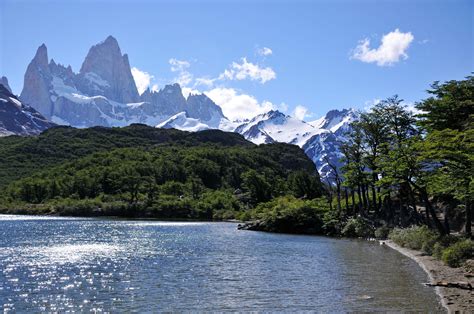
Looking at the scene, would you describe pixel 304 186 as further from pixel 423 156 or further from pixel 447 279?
pixel 447 279

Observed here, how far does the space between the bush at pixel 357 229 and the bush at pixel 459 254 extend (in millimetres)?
31446

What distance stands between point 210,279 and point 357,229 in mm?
41003

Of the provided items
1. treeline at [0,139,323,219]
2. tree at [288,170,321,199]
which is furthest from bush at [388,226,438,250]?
tree at [288,170,321,199]

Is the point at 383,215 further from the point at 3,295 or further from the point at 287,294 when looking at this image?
the point at 3,295

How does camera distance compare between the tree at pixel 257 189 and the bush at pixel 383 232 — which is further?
the tree at pixel 257 189

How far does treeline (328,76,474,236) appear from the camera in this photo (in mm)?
39594

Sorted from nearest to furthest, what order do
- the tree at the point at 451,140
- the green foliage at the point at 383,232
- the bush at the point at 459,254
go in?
1. the bush at the point at 459,254
2. the tree at the point at 451,140
3. the green foliage at the point at 383,232

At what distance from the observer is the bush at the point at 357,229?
68438 millimetres

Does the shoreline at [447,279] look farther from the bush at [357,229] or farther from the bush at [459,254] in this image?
the bush at [357,229]

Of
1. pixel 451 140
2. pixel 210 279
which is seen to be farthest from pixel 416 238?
pixel 210 279

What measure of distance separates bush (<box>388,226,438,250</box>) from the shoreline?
1.18 m

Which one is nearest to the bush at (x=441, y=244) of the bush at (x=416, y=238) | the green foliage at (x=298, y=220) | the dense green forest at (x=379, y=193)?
the dense green forest at (x=379, y=193)

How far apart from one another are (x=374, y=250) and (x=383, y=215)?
2758 cm

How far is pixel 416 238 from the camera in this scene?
48969 millimetres
